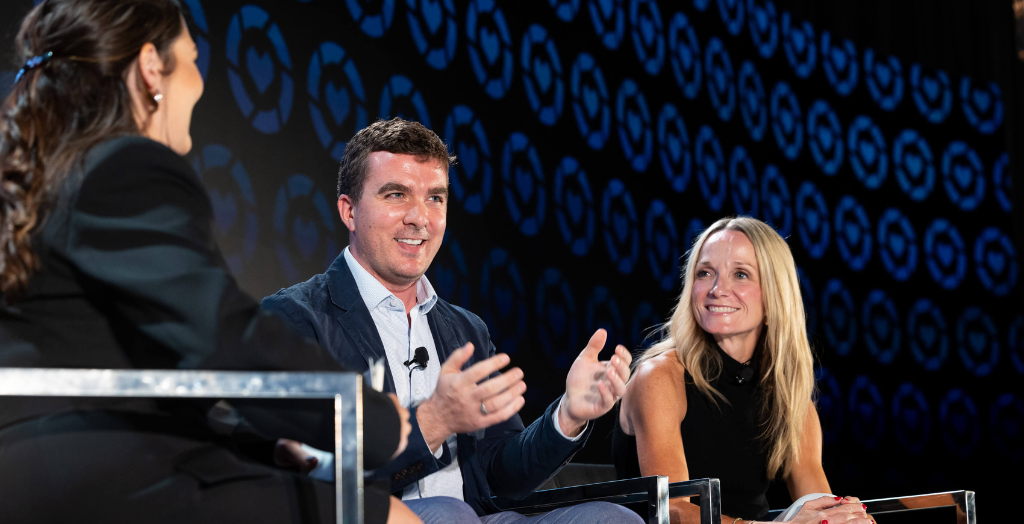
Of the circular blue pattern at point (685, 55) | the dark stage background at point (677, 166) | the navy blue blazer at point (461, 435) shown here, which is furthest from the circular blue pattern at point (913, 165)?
the navy blue blazer at point (461, 435)

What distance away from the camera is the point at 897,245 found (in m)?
5.38

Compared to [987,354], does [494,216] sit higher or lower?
higher

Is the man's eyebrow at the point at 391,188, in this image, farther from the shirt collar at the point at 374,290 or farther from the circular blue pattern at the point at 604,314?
the circular blue pattern at the point at 604,314

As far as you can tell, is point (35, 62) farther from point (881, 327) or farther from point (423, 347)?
point (881, 327)

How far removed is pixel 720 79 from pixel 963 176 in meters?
1.95

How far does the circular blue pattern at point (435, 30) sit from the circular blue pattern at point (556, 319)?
963mm

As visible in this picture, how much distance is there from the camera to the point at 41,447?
35.3 inches

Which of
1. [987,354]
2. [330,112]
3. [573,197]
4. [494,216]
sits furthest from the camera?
[987,354]

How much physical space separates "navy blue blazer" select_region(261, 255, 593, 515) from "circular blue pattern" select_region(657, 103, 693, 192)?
266 centimetres

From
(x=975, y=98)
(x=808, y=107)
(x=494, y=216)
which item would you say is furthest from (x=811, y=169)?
(x=494, y=216)

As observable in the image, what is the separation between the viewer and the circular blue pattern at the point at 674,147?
4.44m

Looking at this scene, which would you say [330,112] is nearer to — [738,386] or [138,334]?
[738,386]

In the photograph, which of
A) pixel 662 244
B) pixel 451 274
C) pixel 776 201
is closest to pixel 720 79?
pixel 776 201

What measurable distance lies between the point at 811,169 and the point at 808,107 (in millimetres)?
350
